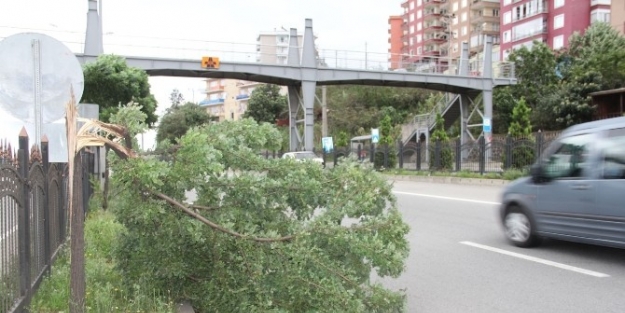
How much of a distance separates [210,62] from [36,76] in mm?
25867

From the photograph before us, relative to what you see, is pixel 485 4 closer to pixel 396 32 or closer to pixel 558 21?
pixel 558 21

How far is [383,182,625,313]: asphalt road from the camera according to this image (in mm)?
5590

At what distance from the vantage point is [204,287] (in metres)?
4.71

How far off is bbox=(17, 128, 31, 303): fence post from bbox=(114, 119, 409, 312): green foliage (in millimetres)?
707

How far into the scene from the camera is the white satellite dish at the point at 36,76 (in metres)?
4.86

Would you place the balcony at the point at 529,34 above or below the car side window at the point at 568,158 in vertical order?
above

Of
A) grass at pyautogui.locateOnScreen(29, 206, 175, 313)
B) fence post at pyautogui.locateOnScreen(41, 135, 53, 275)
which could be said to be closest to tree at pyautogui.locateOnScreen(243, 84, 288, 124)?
fence post at pyautogui.locateOnScreen(41, 135, 53, 275)

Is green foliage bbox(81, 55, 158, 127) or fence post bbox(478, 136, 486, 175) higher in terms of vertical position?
green foliage bbox(81, 55, 158, 127)

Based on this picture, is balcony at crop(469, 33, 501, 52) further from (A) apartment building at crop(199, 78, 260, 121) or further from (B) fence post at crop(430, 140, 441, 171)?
(B) fence post at crop(430, 140, 441, 171)

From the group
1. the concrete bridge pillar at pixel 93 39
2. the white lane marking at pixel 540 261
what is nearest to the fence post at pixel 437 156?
the concrete bridge pillar at pixel 93 39

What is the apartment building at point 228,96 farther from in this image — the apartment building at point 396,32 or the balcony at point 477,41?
the balcony at point 477,41

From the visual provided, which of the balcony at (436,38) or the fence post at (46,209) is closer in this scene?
the fence post at (46,209)

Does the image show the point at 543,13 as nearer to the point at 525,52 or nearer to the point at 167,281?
the point at 525,52

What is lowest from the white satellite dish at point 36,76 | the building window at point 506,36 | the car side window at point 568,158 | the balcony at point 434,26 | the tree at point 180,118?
the car side window at point 568,158
